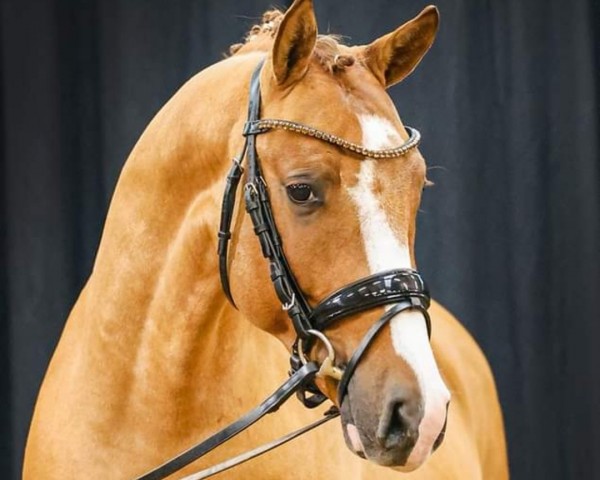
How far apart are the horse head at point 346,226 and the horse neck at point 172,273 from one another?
80 mm

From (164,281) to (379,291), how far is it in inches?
15.6

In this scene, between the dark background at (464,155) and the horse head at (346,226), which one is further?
the dark background at (464,155)

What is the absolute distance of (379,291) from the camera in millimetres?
1284

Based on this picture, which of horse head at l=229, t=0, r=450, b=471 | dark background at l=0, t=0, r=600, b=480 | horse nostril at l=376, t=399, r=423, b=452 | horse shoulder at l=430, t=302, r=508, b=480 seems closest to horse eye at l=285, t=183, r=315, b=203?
horse head at l=229, t=0, r=450, b=471

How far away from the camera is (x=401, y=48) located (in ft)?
5.00

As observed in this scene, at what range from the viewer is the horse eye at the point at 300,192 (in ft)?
4.42

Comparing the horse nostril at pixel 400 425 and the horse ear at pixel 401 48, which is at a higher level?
the horse ear at pixel 401 48

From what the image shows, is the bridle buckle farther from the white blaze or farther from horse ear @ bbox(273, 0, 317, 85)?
horse ear @ bbox(273, 0, 317, 85)

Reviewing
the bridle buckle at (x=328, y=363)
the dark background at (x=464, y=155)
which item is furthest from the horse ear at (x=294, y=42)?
the dark background at (x=464, y=155)

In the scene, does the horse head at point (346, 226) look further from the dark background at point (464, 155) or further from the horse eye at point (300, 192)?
the dark background at point (464, 155)

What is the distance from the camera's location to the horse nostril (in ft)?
4.11

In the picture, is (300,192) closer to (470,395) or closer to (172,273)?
(172,273)

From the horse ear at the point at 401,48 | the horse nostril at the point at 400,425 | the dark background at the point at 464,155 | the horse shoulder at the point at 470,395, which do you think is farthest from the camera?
the dark background at the point at 464,155

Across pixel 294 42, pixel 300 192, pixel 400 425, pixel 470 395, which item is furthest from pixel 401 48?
pixel 470 395
